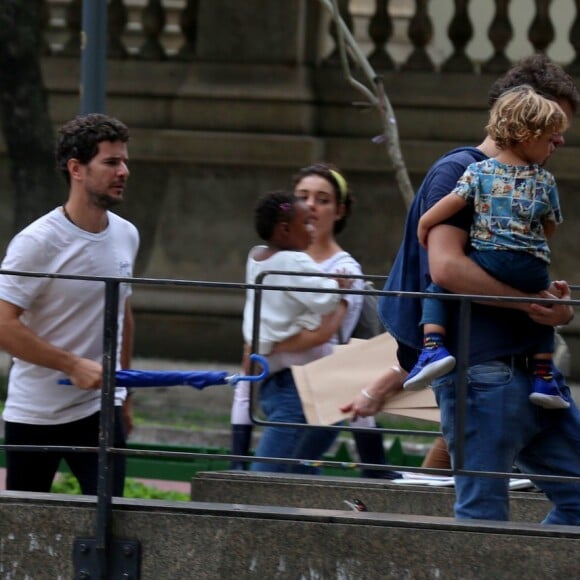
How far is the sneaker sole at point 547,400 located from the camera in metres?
4.73

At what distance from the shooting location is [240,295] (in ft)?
43.5

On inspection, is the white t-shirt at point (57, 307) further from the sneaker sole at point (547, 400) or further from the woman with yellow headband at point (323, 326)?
the sneaker sole at point (547, 400)

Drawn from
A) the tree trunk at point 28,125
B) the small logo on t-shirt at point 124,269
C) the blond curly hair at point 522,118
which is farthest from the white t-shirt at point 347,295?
the tree trunk at point 28,125

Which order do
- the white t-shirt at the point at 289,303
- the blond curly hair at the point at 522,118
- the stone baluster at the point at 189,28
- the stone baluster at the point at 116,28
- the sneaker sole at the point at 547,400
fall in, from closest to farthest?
1. the blond curly hair at the point at 522,118
2. the sneaker sole at the point at 547,400
3. the white t-shirt at the point at 289,303
4. the stone baluster at the point at 189,28
5. the stone baluster at the point at 116,28

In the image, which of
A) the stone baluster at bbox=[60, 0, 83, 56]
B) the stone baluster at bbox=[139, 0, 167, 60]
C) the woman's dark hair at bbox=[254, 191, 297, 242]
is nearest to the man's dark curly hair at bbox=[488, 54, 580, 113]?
the woman's dark hair at bbox=[254, 191, 297, 242]

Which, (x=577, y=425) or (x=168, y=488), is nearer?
(x=577, y=425)

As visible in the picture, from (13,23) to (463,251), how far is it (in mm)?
8198

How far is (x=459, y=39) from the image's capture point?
13.3 metres

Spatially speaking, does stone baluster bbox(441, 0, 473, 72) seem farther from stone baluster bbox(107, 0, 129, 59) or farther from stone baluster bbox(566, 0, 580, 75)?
stone baluster bbox(107, 0, 129, 59)

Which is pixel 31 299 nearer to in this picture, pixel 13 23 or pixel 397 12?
pixel 13 23

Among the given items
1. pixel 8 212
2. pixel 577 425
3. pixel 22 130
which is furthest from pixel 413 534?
pixel 8 212

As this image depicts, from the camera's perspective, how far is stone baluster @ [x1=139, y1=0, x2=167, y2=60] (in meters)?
13.7

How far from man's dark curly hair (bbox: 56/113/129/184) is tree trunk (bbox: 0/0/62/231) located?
20.9ft

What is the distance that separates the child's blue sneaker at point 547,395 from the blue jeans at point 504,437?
0.03 m
